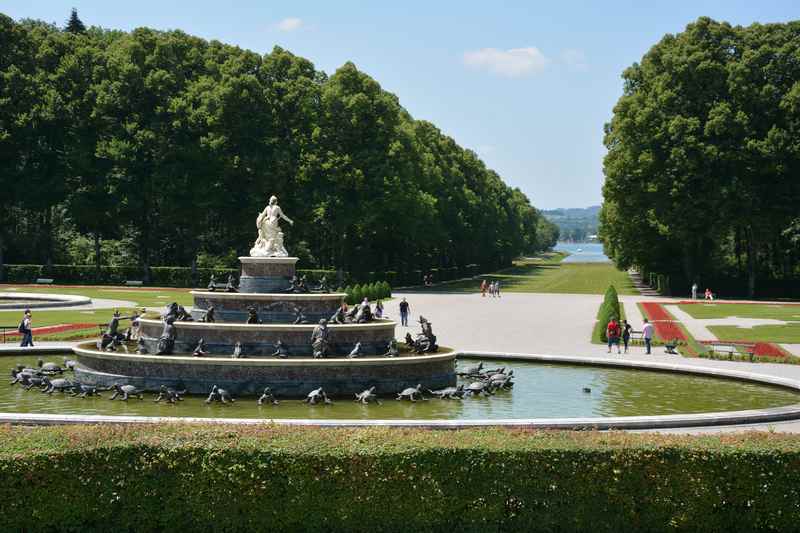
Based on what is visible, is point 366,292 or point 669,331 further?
point 366,292

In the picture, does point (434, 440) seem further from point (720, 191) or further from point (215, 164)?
point (215, 164)

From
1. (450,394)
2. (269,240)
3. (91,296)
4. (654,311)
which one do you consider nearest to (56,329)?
(269,240)

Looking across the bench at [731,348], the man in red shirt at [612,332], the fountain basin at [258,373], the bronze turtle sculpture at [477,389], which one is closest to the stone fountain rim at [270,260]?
the fountain basin at [258,373]

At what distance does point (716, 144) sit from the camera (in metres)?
75.9

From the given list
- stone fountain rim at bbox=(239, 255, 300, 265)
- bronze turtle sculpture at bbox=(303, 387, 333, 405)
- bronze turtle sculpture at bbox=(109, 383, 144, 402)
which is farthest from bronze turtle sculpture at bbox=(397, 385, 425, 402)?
stone fountain rim at bbox=(239, 255, 300, 265)

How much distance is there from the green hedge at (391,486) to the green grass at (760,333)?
31791mm

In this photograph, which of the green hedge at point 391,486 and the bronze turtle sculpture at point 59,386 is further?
the bronze turtle sculpture at point 59,386

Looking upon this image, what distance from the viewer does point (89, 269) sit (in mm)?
86625

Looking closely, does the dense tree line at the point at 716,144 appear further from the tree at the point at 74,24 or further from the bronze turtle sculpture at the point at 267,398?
the tree at the point at 74,24

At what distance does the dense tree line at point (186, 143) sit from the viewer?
82.3 metres

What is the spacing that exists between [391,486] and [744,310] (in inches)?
2261

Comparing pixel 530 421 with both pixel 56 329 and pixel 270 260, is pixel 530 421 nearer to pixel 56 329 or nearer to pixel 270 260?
pixel 270 260

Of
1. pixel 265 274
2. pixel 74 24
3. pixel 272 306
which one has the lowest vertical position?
pixel 272 306

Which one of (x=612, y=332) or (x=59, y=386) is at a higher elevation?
(x=612, y=332)
